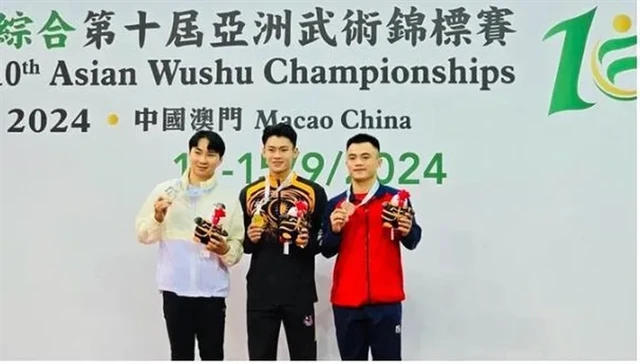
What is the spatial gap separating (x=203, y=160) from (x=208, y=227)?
8.0 inches

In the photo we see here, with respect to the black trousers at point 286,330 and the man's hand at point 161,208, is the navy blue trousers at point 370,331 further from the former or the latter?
the man's hand at point 161,208

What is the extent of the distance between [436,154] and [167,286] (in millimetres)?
854

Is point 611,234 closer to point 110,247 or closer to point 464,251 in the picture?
point 464,251

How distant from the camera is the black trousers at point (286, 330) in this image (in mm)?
2078

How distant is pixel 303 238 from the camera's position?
6.67 ft

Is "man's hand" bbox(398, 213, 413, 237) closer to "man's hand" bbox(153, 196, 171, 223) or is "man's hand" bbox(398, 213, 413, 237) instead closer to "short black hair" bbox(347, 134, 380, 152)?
"short black hair" bbox(347, 134, 380, 152)

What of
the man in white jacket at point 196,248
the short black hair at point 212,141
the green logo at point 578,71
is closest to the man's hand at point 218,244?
the man in white jacket at point 196,248

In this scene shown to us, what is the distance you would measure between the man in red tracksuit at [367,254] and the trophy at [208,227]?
0.27 m

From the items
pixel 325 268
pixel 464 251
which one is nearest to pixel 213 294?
pixel 325 268

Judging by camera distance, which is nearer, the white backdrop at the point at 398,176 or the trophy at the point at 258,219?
the trophy at the point at 258,219

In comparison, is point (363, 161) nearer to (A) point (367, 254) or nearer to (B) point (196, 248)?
(A) point (367, 254)

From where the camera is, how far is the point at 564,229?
7.48 feet

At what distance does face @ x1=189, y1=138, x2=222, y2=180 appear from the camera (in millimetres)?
2148

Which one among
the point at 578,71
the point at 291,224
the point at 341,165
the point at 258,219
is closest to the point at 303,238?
the point at 291,224
